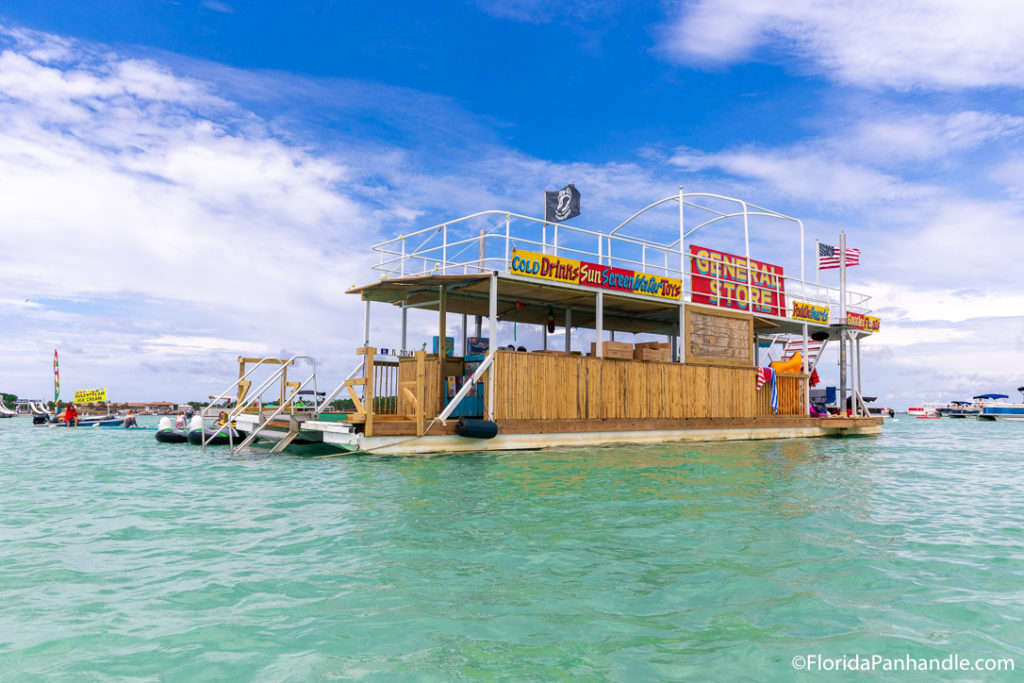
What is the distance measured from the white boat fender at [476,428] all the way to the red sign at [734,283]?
9196mm

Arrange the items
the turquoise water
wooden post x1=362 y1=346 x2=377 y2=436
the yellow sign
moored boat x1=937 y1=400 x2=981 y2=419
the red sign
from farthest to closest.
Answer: moored boat x1=937 y1=400 x2=981 y2=419
the yellow sign
the red sign
wooden post x1=362 y1=346 x2=377 y2=436
the turquoise water

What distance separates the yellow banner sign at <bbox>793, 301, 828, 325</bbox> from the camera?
23.2m

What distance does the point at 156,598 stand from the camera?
4355 millimetres

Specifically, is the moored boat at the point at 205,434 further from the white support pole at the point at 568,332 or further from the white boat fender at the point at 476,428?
the white support pole at the point at 568,332

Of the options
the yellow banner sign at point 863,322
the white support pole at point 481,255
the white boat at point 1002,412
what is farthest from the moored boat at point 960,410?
the white support pole at point 481,255

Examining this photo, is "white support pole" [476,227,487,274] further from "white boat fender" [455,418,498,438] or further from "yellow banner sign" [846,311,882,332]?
"yellow banner sign" [846,311,882,332]

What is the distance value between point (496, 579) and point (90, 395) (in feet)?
182

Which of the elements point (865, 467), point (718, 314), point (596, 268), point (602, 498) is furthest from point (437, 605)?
point (718, 314)

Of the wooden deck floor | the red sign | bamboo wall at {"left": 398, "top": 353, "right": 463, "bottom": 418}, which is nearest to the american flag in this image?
the red sign

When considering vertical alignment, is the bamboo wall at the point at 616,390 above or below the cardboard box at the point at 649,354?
below

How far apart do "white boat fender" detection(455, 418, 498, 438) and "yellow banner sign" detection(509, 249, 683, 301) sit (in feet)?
12.8

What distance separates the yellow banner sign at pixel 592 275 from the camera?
15664 mm

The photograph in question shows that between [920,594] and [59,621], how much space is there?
5.98 m

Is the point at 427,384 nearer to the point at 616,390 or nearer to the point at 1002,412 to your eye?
the point at 616,390
